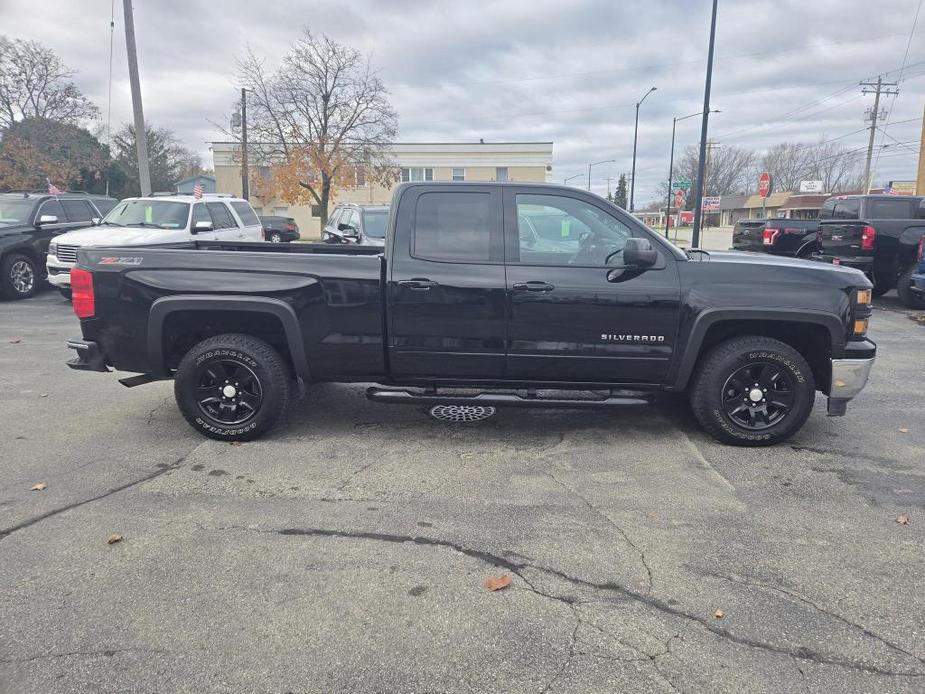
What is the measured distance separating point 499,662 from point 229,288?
320cm

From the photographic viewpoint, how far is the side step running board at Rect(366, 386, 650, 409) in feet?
15.0

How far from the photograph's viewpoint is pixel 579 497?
3.85m

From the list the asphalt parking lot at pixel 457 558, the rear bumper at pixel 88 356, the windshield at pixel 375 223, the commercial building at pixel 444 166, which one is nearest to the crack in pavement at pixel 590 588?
the asphalt parking lot at pixel 457 558

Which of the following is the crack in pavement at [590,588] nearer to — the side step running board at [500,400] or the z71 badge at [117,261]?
the side step running board at [500,400]

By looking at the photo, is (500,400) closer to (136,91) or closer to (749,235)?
(749,235)

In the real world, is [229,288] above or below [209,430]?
above

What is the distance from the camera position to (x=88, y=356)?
464cm

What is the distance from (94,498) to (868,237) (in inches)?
506

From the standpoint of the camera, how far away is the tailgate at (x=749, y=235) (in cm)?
1620

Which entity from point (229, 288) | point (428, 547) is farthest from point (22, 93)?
point (428, 547)

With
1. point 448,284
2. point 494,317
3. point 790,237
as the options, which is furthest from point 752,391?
point 790,237

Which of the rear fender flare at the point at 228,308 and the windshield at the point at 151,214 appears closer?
the rear fender flare at the point at 228,308

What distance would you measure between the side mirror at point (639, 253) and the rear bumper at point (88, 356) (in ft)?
12.7

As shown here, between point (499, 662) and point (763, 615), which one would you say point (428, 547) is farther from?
point (763, 615)
